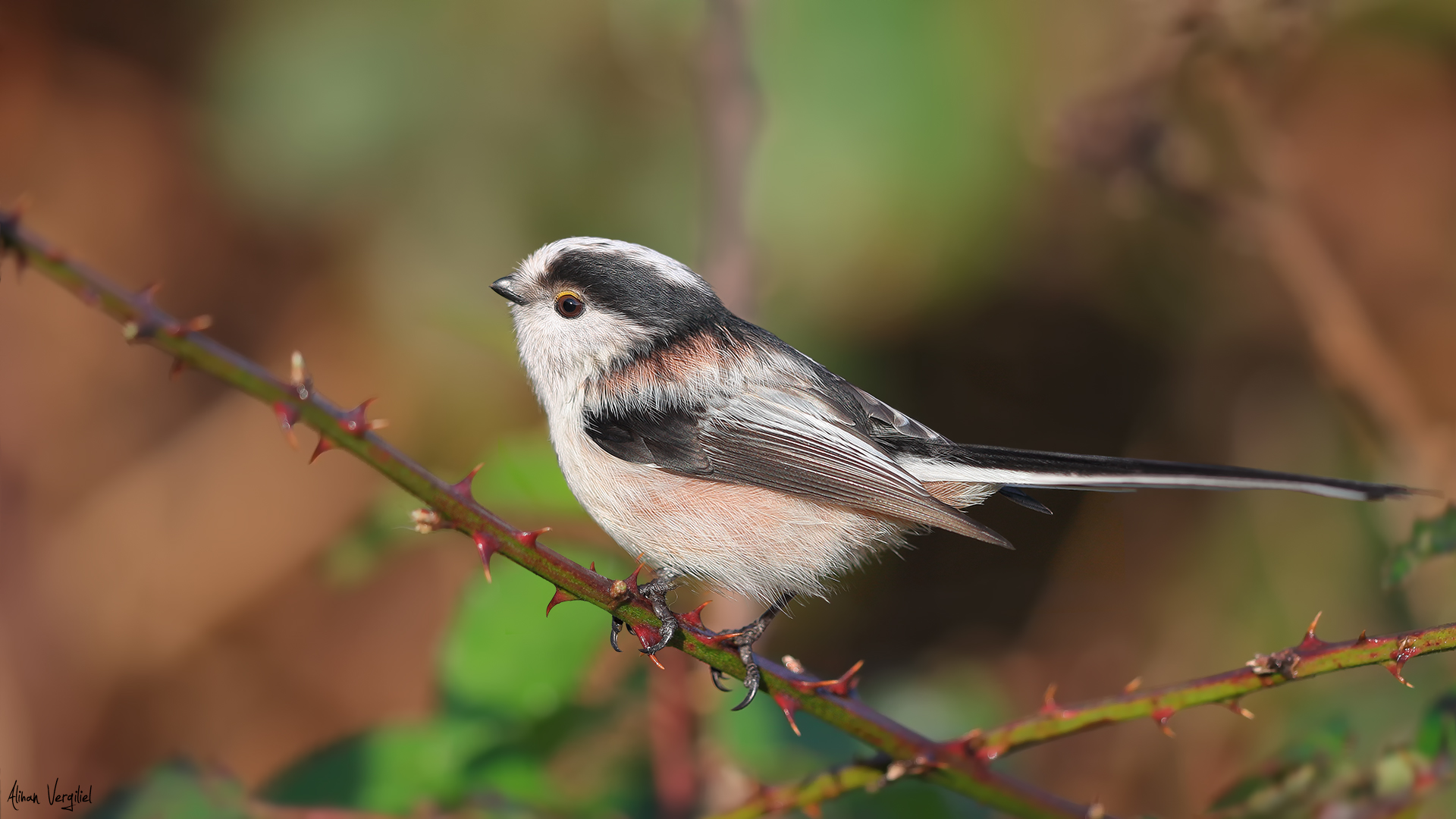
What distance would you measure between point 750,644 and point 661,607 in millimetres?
187

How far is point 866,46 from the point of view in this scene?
2977mm

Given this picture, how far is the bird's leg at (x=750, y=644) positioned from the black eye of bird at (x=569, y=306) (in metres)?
0.67

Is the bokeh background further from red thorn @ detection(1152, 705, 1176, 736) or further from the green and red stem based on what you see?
red thorn @ detection(1152, 705, 1176, 736)

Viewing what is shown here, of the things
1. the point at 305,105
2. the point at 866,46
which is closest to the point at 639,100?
the point at 866,46

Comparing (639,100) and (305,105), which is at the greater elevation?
(639,100)

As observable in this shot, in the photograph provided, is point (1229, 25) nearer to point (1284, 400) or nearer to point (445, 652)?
point (1284, 400)

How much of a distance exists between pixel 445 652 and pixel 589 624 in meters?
0.29

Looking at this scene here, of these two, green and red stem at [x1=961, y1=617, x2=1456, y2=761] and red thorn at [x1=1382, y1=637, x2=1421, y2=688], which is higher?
red thorn at [x1=1382, y1=637, x2=1421, y2=688]

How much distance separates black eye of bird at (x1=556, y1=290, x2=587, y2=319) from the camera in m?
2.01

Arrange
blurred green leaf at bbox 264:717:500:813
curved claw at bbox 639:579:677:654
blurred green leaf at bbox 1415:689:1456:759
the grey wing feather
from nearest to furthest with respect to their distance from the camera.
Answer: curved claw at bbox 639:579:677:654
blurred green leaf at bbox 1415:689:1456:759
the grey wing feather
blurred green leaf at bbox 264:717:500:813

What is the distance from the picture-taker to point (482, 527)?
4.00 ft
